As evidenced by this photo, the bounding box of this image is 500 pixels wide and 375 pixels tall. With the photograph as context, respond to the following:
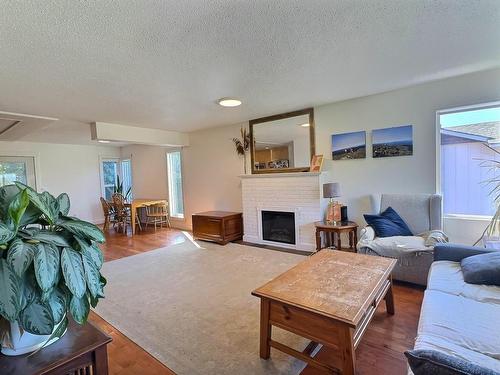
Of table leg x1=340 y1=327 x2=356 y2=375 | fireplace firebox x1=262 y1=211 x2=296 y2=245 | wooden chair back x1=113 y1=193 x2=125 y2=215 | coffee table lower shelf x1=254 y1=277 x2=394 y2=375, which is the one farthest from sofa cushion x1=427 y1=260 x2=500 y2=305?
wooden chair back x1=113 y1=193 x2=125 y2=215

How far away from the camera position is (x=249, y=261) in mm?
3771

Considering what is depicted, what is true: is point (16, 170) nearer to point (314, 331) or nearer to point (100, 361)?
point (100, 361)

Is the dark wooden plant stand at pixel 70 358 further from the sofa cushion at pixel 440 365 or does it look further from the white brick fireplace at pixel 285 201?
the white brick fireplace at pixel 285 201

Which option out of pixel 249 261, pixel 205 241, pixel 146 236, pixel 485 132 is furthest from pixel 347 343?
pixel 146 236

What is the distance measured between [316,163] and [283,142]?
2.35ft

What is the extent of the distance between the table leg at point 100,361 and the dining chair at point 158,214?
210 inches

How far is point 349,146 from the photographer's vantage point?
391cm

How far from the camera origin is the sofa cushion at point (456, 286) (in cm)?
167

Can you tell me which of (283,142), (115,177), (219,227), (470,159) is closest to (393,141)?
(470,159)

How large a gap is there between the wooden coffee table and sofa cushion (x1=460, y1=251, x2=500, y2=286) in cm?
50

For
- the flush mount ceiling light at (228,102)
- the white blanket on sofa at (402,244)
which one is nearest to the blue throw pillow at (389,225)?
the white blanket on sofa at (402,244)

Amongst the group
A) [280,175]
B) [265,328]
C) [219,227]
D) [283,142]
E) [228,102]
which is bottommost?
[265,328]

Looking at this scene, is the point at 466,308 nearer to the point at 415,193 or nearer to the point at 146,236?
the point at 415,193

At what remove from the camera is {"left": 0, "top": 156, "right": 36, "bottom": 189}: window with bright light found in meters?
5.65
